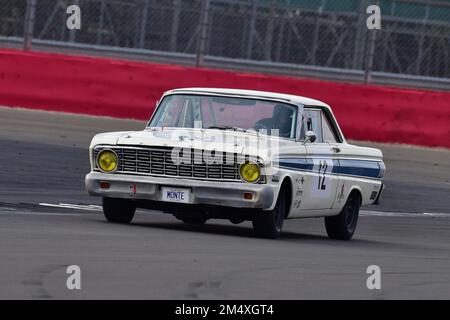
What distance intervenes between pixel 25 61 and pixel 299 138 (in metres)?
11.6

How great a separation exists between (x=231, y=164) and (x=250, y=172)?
187 millimetres

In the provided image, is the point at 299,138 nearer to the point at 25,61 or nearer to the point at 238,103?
the point at 238,103

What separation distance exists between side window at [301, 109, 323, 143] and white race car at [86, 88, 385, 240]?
0.04ft

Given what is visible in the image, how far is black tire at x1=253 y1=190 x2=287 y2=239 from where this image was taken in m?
12.7

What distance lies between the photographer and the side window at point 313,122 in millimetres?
14031

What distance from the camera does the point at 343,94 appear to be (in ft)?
80.5

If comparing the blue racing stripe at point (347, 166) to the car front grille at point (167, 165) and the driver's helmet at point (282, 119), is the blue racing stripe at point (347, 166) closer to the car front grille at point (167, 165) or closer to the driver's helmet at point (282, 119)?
the driver's helmet at point (282, 119)

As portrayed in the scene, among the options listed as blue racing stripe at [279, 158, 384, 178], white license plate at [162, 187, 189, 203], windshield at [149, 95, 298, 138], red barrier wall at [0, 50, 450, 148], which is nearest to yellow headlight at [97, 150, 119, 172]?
white license plate at [162, 187, 189, 203]

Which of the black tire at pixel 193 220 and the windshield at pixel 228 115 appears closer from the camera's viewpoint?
the windshield at pixel 228 115

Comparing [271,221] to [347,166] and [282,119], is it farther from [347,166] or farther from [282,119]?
[347,166]

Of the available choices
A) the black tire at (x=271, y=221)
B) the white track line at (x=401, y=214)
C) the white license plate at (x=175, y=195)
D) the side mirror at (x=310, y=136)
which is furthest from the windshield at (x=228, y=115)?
the white track line at (x=401, y=214)

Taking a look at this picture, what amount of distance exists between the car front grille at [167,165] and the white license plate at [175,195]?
15 centimetres

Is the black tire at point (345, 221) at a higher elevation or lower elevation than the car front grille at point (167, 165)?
lower
